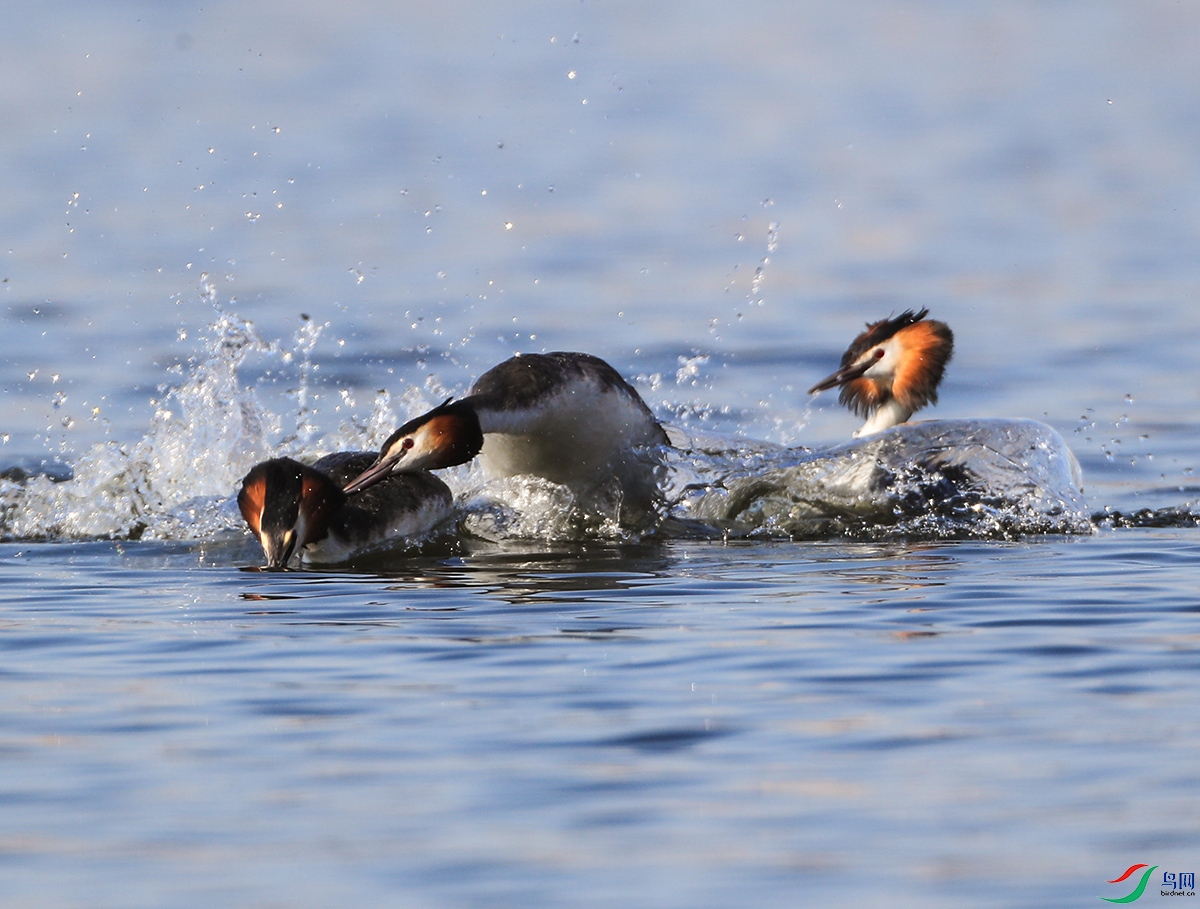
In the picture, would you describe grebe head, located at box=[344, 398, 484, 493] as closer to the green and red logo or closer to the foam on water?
the foam on water

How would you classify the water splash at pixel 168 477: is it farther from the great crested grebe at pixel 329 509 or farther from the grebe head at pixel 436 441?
the grebe head at pixel 436 441

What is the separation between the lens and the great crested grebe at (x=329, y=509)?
323 inches

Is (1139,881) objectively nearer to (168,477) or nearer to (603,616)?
(603,616)

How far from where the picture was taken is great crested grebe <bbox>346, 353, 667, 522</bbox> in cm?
844

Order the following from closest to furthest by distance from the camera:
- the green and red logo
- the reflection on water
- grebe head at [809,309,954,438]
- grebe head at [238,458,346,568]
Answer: the green and red logo < the reflection on water < grebe head at [238,458,346,568] < grebe head at [809,309,954,438]

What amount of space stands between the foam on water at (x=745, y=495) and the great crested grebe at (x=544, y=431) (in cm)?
10

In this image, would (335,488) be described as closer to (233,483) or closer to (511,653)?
(233,483)

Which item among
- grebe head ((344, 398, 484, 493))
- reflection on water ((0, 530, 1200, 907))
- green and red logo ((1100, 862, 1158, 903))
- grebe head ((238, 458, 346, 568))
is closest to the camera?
green and red logo ((1100, 862, 1158, 903))

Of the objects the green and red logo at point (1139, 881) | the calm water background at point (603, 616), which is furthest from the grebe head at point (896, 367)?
the green and red logo at point (1139, 881)

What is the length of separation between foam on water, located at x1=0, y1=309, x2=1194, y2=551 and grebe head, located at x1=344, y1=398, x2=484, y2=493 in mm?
731

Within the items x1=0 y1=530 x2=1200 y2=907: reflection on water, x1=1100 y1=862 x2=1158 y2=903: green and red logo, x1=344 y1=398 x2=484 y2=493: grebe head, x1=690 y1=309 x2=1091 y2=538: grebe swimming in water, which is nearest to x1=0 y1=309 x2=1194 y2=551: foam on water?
x1=690 y1=309 x2=1091 y2=538: grebe swimming in water

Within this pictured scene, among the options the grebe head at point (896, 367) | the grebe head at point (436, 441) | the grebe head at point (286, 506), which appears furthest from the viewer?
the grebe head at point (896, 367)

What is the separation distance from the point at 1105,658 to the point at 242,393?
19.3 feet

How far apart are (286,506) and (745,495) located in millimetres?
2338
